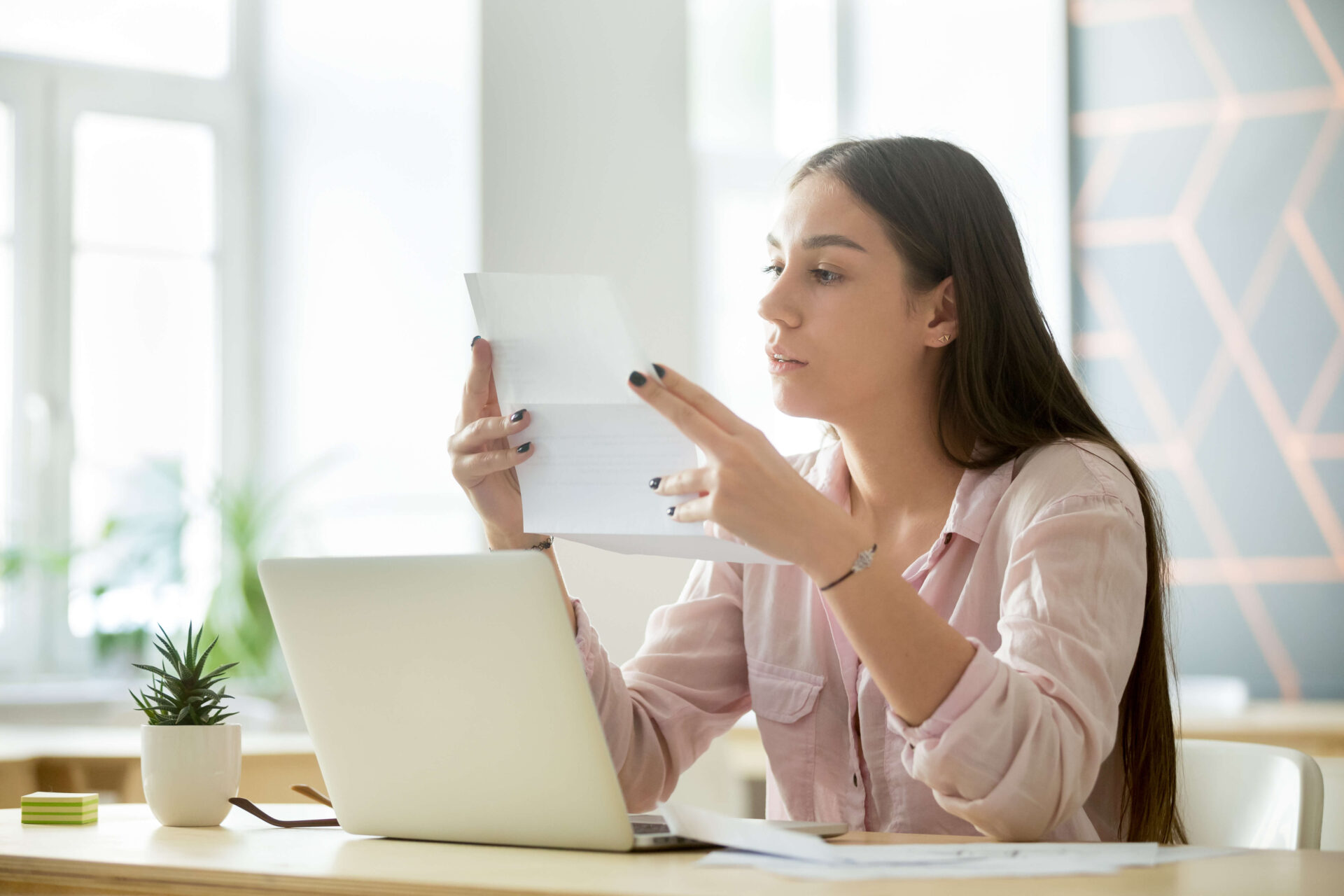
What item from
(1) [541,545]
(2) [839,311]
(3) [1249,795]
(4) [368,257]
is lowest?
(3) [1249,795]

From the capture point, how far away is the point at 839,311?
1.40m

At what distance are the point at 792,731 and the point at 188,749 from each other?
2.01ft

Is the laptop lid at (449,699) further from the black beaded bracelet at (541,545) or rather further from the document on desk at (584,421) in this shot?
the black beaded bracelet at (541,545)

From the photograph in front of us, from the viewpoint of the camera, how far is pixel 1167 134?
3.45 meters

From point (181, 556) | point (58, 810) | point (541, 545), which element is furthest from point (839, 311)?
point (181, 556)

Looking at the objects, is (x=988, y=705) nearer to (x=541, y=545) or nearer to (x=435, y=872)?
(x=435, y=872)

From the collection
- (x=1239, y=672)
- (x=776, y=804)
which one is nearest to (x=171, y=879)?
(x=776, y=804)

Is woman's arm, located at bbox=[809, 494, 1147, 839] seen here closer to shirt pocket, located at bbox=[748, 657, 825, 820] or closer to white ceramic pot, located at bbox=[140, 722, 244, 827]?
shirt pocket, located at bbox=[748, 657, 825, 820]

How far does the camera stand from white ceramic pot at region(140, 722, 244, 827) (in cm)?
115

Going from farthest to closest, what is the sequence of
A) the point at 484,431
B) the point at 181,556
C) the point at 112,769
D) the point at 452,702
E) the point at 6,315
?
1. the point at 181,556
2. the point at 6,315
3. the point at 112,769
4. the point at 484,431
5. the point at 452,702

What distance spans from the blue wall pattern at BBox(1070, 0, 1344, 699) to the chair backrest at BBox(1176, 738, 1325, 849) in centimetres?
201

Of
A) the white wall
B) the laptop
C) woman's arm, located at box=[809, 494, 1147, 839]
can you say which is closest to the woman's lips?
woman's arm, located at box=[809, 494, 1147, 839]

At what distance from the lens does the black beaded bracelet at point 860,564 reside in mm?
1008

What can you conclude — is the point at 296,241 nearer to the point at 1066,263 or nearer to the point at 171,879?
the point at 1066,263
